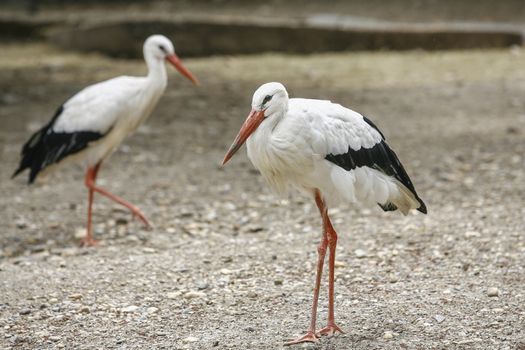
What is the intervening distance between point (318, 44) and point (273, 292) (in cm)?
787

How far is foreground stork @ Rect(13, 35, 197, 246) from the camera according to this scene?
20.1ft

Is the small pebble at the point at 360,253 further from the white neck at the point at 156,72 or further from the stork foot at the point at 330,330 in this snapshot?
the white neck at the point at 156,72

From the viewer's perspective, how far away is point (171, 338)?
4.23m

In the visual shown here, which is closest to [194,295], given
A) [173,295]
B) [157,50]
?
[173,295]

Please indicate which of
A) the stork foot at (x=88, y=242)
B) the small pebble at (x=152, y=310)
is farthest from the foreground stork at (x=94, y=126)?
the small pebble at (x=152, y=310)

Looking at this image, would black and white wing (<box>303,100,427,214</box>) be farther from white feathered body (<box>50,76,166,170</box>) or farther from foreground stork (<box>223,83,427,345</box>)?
white feathered body (<box>50,76,166,170</box>)

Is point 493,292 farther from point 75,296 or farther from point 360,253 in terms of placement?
point 75,296

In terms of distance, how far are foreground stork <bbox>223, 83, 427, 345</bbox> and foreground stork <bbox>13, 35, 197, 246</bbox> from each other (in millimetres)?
2144

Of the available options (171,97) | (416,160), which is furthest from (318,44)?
(416,160)

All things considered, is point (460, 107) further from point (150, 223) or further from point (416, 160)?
point (150, 223)

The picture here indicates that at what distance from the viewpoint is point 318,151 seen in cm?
407

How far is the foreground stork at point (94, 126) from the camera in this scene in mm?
6141

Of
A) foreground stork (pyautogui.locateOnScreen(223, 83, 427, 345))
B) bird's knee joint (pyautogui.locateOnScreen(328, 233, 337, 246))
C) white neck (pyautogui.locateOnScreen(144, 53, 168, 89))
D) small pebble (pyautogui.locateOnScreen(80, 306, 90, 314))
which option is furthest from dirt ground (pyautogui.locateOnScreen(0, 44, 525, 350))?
white neck (pyautogui.locateOnScreen(144, 53, 168, 89))

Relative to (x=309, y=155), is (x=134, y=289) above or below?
below
